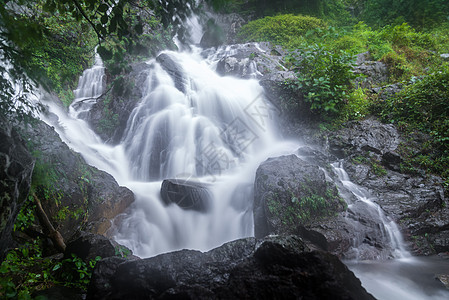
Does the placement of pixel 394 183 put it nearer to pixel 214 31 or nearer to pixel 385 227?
pixel 385 227

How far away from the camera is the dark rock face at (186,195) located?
5.41 metres

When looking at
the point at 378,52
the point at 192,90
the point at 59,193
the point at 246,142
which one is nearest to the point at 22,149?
the point at 59,193

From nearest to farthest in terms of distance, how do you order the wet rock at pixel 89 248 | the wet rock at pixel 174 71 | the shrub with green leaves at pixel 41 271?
the shrub with green leaves at pixel 41 271
the wet rock at pixel 89 248
the wet rock at pixel 174 71

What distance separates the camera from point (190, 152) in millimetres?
7602

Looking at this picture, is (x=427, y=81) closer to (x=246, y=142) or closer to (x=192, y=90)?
(x=246, y=142)

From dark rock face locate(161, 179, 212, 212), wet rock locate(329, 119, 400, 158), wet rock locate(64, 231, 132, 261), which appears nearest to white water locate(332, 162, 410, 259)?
wet rock locate(329, 119, 400, 158)

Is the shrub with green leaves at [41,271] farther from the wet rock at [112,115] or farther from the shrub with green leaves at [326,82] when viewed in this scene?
the shrub with green leaves at [326,82]

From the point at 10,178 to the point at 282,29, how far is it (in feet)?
48.7

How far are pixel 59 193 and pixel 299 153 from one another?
552cm

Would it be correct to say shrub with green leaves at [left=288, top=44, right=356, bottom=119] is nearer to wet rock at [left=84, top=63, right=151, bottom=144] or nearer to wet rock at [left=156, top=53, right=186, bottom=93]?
wet rock at [left=156, top=53, right=186, bottom=93]

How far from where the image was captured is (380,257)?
4.20 metres

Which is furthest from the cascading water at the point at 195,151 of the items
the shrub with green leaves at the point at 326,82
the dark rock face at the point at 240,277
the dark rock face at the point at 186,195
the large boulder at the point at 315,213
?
the dark rock face at the point at 240,277

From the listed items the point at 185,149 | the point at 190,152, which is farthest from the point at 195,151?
the point at 185,149

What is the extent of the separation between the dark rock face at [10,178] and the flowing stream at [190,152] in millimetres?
2799
